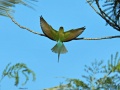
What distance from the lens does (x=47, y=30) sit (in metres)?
0.96

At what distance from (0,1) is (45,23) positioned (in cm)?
46

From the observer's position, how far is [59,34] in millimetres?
969

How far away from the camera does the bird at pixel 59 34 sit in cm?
95

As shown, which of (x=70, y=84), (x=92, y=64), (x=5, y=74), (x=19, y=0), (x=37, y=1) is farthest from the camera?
(x=92, y=64)

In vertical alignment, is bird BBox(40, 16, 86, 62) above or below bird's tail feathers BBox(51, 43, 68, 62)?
above

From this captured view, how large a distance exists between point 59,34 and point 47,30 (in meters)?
0.04

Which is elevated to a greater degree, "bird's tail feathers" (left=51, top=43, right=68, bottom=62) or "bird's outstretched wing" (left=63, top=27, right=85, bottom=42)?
"bird's outstretched wing" (left=63, top=27, right=85, bottom=42)

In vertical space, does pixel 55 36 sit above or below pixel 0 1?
below

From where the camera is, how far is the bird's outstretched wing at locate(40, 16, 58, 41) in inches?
37.4

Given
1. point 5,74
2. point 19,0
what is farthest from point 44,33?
point 5,74

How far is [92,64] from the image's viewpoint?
3.66 m

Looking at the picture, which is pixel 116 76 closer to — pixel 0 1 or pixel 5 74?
pixel 5 74

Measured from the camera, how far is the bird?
95 cm

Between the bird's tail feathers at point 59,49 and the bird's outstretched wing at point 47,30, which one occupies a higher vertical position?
the bird's outstretched wing at point 47,30
